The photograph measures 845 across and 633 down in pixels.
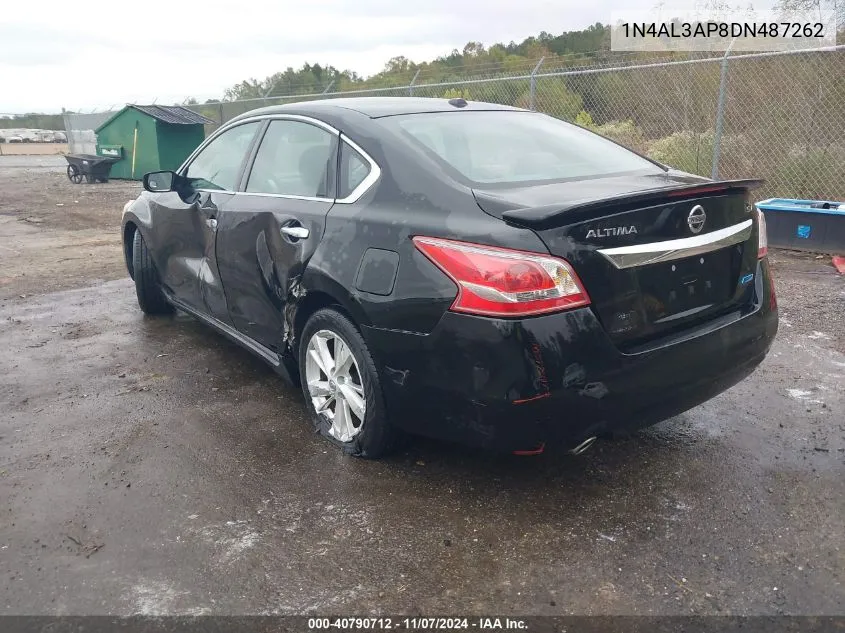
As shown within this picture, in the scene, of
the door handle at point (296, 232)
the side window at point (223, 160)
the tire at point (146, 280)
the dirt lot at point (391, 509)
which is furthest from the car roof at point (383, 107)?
the tire at point (146, 280)

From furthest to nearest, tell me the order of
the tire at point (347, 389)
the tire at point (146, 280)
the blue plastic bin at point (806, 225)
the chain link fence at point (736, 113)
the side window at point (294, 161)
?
the chain link fence at point (736, 113) → the blue plastic bin at point (806, 225) → the tire at point (146, 280) → the side window at point (294, 161) → the tire at point (347, 389)

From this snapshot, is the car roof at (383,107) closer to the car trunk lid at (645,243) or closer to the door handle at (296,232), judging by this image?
the door handle at (296,232)

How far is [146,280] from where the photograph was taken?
5.40 metres

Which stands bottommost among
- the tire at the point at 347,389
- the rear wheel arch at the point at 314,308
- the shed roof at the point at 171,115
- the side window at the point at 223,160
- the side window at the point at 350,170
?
the tire at the point at 347,389

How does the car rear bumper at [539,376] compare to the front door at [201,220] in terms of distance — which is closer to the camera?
the car rear bumper at [539,376]

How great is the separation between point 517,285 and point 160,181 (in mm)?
3148

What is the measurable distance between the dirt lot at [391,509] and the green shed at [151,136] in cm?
1429

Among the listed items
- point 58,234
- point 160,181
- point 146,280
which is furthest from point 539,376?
point 58,234

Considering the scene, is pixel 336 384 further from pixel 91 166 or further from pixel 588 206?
pixel 91 166

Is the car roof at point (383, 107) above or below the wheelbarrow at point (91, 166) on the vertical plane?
below

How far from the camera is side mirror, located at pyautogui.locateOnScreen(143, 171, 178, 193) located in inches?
179

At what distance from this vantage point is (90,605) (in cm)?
229

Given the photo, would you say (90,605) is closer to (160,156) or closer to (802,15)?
(802,15)

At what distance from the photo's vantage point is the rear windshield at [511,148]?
118 inches
